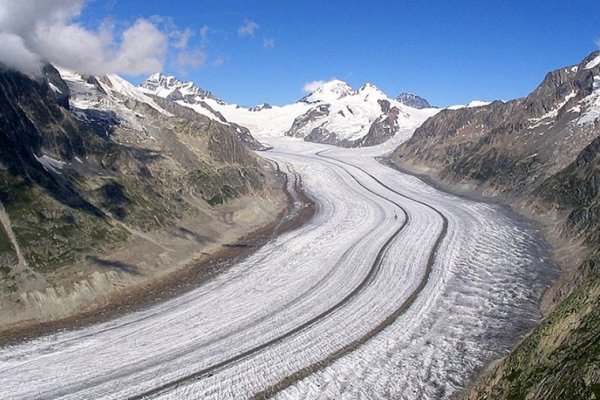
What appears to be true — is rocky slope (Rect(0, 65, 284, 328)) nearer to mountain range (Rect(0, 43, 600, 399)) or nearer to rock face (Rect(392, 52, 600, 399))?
mountain range (Rect(0, 43, 600, 399))

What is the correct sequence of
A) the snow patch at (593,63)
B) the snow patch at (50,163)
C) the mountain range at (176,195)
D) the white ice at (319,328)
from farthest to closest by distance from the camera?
1. the snow patch at (593,63)
2. the snow patch at (50,163)
3. the white ice at (319,328)
4. the mountain range at (176,195)

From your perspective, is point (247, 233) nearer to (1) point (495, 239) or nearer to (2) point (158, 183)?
(2) point (158, 183)

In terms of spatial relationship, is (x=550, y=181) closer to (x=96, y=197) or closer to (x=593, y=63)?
(x=593, y=63)

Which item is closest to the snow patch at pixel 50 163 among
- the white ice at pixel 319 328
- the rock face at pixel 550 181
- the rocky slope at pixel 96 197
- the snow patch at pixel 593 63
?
the rocky slope at pixel 96 197

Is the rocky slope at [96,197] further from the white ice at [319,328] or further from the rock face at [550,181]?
the rock face at [550,181]

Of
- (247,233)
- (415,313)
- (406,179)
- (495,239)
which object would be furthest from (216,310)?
(406,179)

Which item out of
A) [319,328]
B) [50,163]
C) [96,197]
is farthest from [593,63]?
[50,163]

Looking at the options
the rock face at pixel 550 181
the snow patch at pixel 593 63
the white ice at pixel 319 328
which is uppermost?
the snow patch at pixel 593 63
